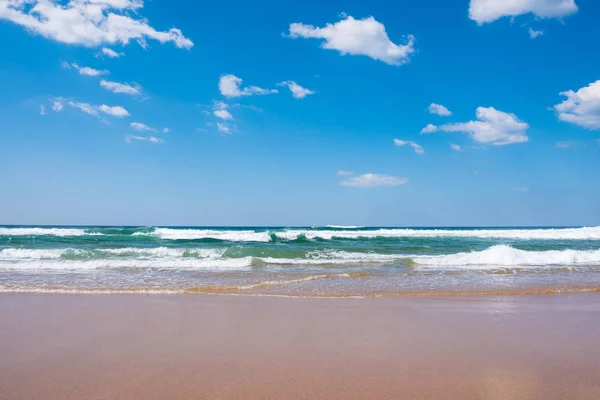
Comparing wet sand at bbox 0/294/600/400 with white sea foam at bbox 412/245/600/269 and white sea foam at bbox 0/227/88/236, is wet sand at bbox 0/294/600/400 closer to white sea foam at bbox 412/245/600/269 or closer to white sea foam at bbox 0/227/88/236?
white sea foam at bbox 412/245/600/269

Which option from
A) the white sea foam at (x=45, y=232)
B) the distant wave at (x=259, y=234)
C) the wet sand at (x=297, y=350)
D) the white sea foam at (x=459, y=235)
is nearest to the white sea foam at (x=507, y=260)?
the wet sand at (x=297, y=350)

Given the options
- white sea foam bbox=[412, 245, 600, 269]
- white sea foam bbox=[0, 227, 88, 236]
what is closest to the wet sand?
white sea foam bbox=[412, 245, 600, 269]

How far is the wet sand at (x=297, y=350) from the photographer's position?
351cm

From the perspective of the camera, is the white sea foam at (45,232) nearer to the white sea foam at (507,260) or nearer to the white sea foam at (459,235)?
the white sea foam at (459,235)

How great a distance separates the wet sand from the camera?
11.5 feet

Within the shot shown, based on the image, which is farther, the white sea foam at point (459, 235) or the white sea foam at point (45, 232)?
the white sea foam at point (45, 232)

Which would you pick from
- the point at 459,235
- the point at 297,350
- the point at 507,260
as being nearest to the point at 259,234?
the point at 459,235

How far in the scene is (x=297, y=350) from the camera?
4582 millimetres

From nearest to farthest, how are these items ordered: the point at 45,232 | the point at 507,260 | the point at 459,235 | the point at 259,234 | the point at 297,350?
the point at 297,350
the point at 507,260
the point at 259,234
the point at 45,232
the point at 459,235

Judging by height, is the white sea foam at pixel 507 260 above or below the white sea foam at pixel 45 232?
below

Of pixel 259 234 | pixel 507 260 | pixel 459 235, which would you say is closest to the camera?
pixel 507 260

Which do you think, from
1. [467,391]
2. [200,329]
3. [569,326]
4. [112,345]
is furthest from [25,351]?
[569,326]

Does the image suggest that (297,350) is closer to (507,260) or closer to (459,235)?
(507,260)

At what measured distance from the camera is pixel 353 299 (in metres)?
7.79
